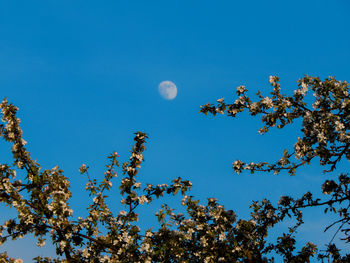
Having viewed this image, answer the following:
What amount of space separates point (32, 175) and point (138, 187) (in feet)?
9.32

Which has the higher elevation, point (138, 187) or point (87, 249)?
point (138, 187)

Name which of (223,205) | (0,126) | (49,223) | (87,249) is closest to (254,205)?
(223,205)

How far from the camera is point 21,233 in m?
9.83

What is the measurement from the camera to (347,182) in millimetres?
9141

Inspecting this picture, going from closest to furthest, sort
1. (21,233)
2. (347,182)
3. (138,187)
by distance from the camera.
Answer: 1. (347,182)
2. (21,233)
3. (138,187)

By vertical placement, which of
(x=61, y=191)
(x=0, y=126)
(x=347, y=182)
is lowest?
(x=347, y=182)

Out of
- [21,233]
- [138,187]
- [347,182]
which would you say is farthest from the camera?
[138,187]

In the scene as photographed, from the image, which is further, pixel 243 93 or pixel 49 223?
pixel 243 93

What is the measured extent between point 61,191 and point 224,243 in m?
4.48

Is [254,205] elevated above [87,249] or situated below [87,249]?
above

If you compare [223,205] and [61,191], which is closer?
[61,191]

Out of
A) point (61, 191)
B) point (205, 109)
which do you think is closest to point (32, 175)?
point (61, 191)

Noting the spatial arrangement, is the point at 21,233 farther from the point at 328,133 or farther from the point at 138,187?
the point at 328,133

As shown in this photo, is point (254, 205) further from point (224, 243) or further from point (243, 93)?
point (243, 93)
